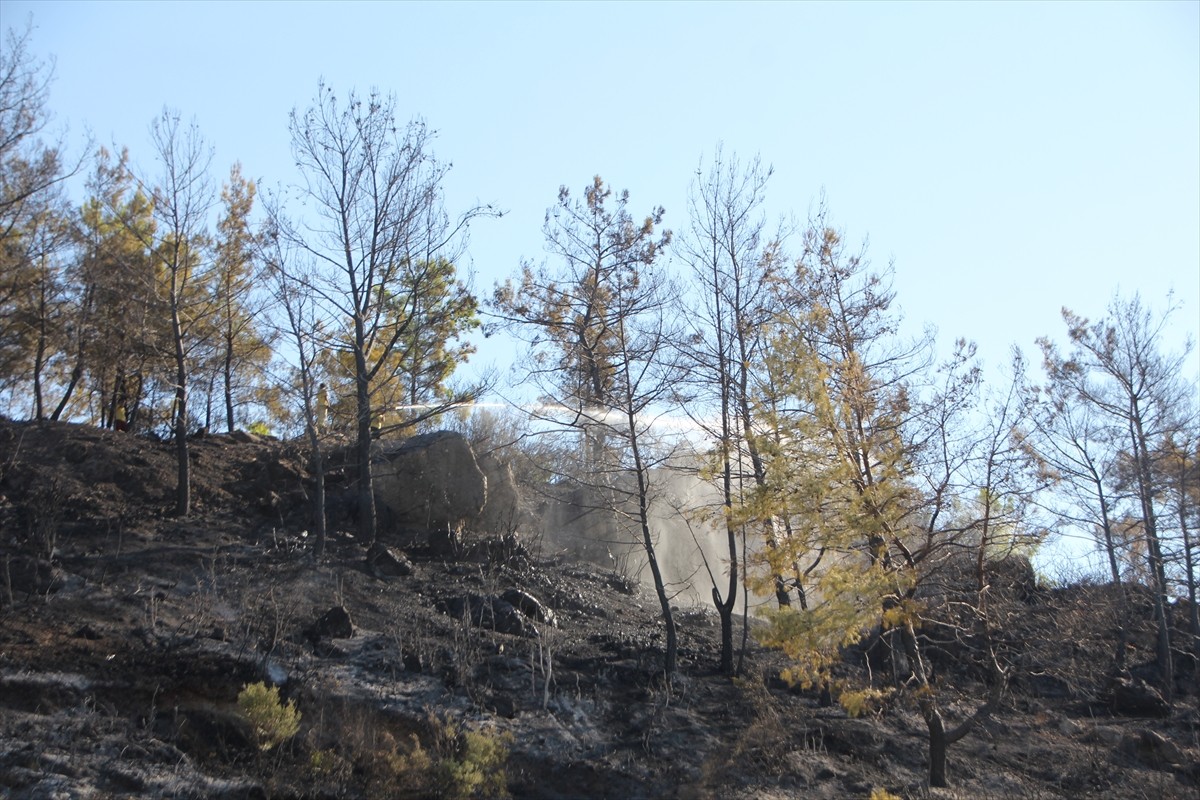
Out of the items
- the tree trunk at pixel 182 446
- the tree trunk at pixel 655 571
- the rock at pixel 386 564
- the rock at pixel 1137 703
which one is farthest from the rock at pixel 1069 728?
the tree trunk at pixel 182 446

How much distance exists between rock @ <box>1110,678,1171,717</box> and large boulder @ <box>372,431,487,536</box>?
11.9 meters

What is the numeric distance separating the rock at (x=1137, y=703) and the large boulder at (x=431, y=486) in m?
11.9

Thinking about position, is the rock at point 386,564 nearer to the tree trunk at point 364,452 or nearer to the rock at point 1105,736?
the tree trunk at point 364,452

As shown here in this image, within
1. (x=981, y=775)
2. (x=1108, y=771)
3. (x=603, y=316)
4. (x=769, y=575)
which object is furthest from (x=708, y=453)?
(x=1108, y=771)

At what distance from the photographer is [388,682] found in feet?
44.8

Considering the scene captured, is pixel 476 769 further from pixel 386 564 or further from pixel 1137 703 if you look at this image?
pixel 1137 703

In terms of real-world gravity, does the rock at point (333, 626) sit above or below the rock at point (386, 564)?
below

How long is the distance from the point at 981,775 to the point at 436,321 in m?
11.1

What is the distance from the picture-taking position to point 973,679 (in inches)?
727

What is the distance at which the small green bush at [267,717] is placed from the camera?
1166cm

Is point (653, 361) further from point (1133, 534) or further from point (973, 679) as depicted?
point (1133, 534)

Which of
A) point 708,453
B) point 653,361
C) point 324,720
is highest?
point 653,361

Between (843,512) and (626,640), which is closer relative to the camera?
(843,512)

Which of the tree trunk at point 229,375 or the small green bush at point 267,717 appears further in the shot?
the tree trunk at point 229,375
